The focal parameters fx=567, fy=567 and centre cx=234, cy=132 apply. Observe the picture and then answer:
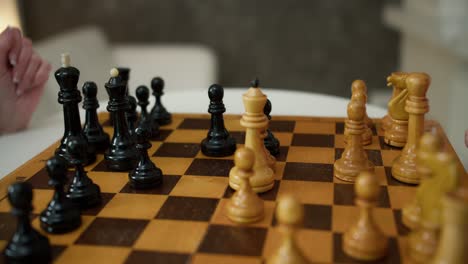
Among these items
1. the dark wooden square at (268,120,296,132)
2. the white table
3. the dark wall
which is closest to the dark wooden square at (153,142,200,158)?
the dark wooden square at (268,120,296,132)

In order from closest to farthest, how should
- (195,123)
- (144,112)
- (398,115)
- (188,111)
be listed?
(398,115)
(144,112)
(195,123)
(188,111)

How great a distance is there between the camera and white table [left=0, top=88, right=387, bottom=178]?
1647 mm

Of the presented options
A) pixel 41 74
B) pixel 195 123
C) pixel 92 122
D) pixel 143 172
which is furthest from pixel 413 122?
pixel 41 74

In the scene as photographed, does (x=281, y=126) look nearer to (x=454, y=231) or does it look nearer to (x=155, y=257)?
(x=155, y=257)

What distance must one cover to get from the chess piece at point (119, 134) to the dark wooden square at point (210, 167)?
0.15 metres

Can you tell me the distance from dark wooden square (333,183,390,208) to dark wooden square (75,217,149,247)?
0.41 meters

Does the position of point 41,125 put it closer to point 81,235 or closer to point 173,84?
point 81,235

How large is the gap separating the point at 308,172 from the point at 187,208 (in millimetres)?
335

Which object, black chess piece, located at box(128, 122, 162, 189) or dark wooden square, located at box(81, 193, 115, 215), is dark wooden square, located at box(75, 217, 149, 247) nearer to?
dark wooden square, located at box(81, 193, 115, 215)

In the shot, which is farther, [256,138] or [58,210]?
[256,138]

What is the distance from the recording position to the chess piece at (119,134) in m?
1.41

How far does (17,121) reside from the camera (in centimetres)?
186

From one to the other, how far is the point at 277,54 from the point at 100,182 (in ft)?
9.31

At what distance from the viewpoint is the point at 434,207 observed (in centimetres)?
96
